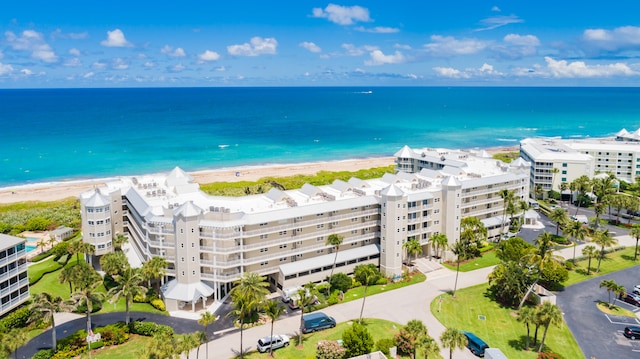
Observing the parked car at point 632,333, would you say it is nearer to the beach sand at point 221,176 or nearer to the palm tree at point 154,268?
the palm tree at point 154,268

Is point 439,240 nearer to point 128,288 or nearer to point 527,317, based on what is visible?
point 527,317

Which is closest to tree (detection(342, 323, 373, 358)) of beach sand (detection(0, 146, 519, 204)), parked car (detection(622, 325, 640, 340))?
parked car (detection(622, 325, 640, 340))

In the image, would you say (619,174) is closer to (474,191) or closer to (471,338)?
(474,191)

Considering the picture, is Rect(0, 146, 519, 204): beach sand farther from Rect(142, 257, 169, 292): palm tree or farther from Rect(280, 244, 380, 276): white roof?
Rect(142, 257, 169, 292): palm tree

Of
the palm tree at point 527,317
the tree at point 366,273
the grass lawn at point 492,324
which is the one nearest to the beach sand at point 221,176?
the tree at point 366,273

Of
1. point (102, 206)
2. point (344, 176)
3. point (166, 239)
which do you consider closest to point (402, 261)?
point (166, 239)

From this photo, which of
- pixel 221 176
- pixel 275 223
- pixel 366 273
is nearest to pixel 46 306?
pixel 275 223
